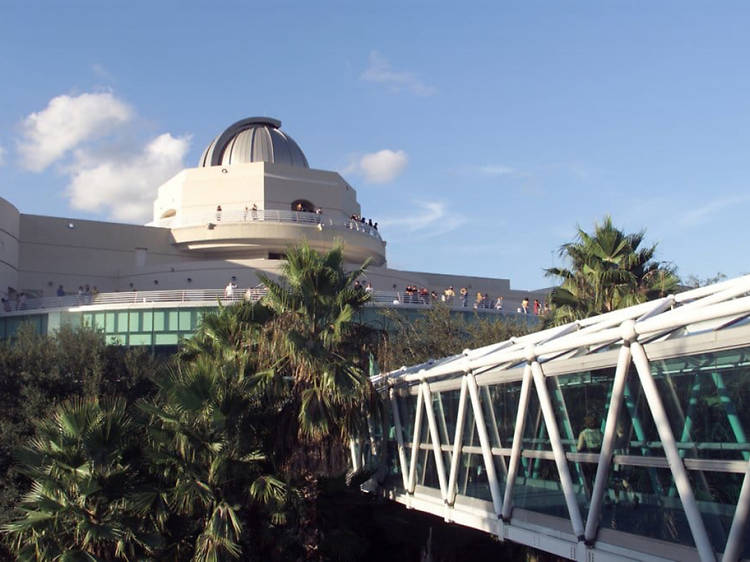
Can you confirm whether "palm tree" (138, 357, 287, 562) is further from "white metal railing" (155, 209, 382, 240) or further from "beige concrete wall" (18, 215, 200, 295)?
"white metal railing" (155, 209, 382, 240)

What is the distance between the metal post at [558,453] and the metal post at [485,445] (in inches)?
83.0

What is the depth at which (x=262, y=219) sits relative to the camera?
47688 mm

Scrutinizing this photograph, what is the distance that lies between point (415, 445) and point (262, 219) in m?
31.6

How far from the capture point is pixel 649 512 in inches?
405

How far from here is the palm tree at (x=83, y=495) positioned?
15742mm

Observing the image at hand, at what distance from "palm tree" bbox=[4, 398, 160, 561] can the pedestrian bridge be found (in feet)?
20.0

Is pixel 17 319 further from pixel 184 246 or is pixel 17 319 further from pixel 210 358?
pixel 210 358

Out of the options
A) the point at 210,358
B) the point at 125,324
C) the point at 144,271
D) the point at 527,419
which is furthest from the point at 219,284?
the point at 527,419

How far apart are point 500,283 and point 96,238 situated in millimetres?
26598

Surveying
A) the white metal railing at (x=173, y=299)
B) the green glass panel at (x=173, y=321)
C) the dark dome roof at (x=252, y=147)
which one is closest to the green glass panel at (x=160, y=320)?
the green glass panel at (x=173, y=321)

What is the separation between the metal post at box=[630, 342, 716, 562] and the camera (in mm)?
9094

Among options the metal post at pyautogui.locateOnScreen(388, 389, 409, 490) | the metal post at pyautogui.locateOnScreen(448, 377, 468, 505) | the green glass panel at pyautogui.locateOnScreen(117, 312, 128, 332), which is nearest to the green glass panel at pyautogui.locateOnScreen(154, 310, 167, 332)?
the green glass panel at pyautogui.locateOnScreen(117, 312, 128, 332)

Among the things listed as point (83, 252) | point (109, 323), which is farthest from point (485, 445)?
point (83, 252)

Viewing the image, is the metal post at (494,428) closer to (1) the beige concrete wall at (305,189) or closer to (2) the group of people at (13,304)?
(2) the group of people at (13,304)
